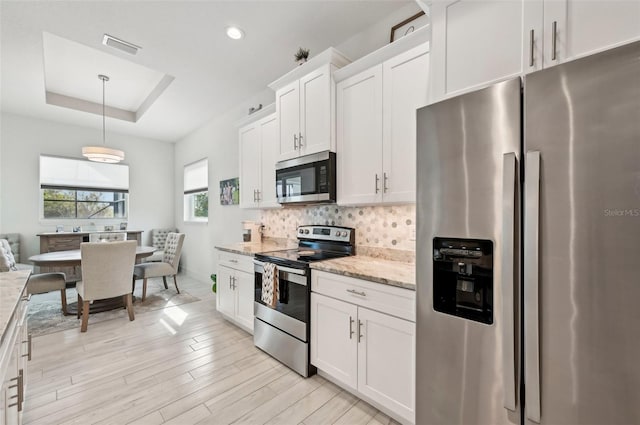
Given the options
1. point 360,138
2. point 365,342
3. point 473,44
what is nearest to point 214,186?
point 360,138

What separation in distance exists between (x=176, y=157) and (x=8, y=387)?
595cm

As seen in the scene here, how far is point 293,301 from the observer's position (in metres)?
2.30

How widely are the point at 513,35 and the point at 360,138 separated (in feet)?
3.75

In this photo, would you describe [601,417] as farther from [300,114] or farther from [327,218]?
[300,114]

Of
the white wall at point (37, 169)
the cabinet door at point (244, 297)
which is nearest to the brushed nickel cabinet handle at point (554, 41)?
the cabinet door at point (244, 297)

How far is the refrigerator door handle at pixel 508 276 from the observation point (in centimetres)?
110

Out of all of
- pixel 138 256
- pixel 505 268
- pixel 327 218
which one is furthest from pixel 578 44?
pixel 138 256

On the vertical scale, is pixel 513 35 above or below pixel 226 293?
above

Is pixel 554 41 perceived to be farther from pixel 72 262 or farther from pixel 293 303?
pixel 72 262

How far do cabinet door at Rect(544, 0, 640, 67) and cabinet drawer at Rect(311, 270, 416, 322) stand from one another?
1.31m

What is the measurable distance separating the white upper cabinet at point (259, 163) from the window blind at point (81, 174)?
3.76 meters

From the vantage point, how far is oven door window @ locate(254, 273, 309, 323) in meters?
2.20

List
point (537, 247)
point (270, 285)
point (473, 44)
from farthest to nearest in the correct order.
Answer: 1. point (270, 285)
2. point (473, 44)
3. point (537, 247)

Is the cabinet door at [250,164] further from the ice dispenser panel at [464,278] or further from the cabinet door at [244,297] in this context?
the ice dispenser panel at [464,278]
